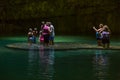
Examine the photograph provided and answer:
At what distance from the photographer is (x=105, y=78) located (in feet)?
52.9

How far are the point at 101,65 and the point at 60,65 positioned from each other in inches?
75.5

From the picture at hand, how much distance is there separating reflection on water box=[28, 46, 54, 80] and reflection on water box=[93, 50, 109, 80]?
1.90 metres

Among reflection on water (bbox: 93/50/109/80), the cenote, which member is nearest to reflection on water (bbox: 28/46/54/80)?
the cenote

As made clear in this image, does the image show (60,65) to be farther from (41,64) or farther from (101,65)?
(101,65)

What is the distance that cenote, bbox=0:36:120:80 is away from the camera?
16.8 m

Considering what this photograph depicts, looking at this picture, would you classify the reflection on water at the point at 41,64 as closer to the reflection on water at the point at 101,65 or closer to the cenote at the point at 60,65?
the cenote at the point at 60,65

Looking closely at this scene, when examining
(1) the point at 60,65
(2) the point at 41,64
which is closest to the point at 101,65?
(1) the point at 60,65

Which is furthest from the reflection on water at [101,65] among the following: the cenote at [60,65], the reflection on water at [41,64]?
the reflection on water at [41,64]

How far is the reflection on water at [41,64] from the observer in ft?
55.5

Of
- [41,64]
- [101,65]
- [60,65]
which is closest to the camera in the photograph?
[101,65]

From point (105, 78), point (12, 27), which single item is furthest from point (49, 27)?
point (12, 27)

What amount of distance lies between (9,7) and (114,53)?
37.3 meters

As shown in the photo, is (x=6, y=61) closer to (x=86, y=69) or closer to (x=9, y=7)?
(x=86, y=69)

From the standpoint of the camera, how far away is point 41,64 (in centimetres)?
2025
